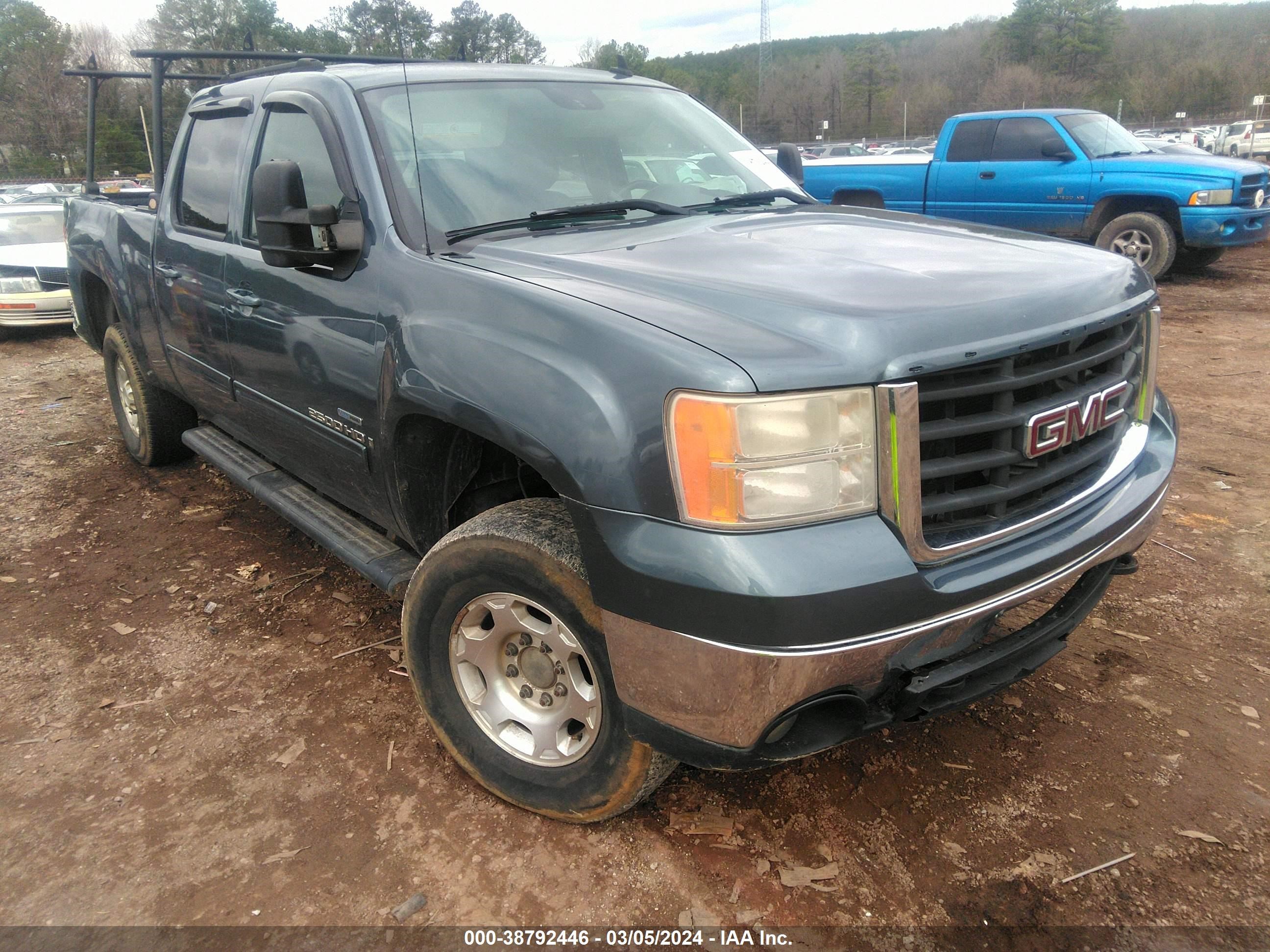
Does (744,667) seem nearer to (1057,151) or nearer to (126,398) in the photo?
(126,398)

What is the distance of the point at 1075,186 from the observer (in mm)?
10180

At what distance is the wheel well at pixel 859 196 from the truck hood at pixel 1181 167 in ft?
8.25

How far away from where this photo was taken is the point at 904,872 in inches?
87.8

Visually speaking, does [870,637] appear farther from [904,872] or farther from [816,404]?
[904,872]

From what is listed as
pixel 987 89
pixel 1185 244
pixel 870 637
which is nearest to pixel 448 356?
pixel 870 637

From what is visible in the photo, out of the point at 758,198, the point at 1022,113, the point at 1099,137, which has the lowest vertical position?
the point at 758,198

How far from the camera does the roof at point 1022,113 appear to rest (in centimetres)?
1058

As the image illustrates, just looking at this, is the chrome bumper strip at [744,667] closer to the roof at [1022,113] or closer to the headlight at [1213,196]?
the headlight at [1213,196]

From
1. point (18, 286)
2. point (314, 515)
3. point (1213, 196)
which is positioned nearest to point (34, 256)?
point (18, 286)

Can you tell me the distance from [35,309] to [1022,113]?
1117cm

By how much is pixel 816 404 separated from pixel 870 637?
1.55 feet

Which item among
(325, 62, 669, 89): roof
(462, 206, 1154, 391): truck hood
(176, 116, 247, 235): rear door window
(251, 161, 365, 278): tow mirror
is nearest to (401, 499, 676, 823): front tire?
(462, 206, 1154, 391): truck hood

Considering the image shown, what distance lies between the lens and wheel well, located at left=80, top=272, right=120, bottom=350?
5.23 meters

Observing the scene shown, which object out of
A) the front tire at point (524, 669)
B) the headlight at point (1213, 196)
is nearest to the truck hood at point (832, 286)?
the front tire at point (524, 669)
